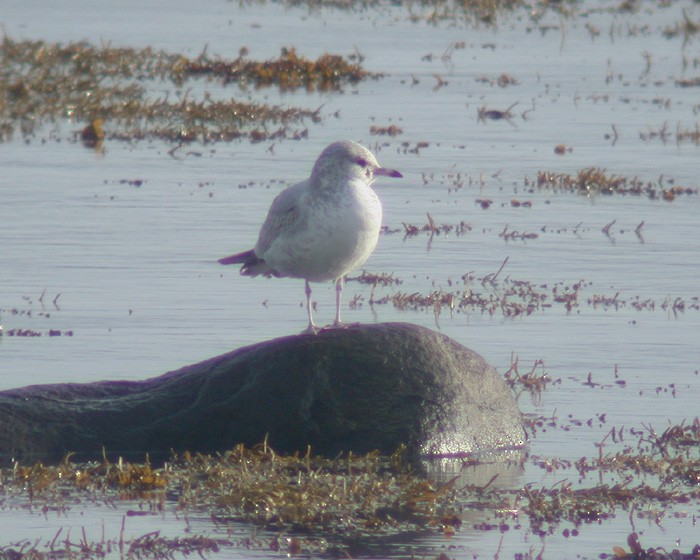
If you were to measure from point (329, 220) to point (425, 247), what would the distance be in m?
5.94

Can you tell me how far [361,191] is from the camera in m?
9.05

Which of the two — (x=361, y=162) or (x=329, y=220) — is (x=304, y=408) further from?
(x=361, y=162)

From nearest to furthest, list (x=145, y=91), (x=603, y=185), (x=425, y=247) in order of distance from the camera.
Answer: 1. (x=425, y=247)
2. (x=603, y=185)
3. (x=145, y=91)

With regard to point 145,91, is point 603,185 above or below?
below

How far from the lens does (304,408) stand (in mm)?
8992

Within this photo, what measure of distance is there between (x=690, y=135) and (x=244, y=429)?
1418 cm

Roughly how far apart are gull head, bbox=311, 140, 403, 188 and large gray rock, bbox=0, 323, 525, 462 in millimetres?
805

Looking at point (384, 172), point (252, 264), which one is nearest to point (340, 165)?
point (384, 172)

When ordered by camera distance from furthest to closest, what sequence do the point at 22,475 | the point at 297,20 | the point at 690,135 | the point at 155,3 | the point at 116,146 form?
the point at 155,3, the point at 297,20, the point at 690,135, the point at 116,146, the point at 22,475

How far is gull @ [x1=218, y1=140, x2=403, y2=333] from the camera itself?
8.91 meters

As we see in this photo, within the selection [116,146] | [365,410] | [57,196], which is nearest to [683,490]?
[365,410]

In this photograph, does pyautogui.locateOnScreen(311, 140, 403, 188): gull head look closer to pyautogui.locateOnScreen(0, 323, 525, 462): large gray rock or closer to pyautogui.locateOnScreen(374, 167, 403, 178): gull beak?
pyautogui.locateOnScreen(374, 167, 403, 178): gull beak

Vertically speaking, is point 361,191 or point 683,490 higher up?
point 361,191

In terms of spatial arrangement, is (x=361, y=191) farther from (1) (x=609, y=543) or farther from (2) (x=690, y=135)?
(2) (x=690, y=135)
